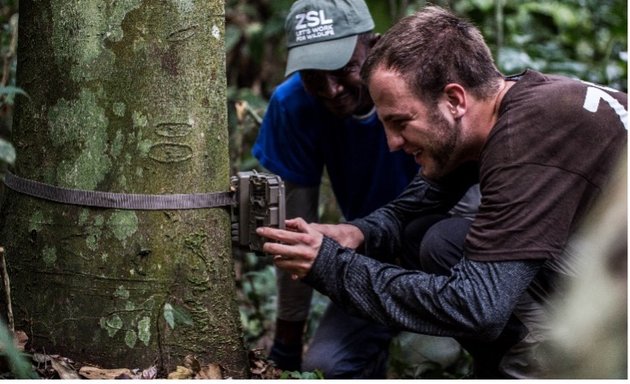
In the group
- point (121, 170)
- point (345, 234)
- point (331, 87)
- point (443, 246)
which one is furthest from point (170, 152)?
point (331, 87)

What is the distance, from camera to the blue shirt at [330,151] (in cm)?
365

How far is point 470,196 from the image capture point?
3.69 metres

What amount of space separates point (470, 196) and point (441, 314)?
1.34 m

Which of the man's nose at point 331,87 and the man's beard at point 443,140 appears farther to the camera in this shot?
the man's nose at point 331,87

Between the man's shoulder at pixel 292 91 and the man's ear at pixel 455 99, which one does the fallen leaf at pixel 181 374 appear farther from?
the man's shoulder at pixel 292 91

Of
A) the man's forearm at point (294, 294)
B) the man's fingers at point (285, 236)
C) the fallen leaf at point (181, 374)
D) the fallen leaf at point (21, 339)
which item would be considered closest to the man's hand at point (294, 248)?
the man's fingers at point (285, 236)

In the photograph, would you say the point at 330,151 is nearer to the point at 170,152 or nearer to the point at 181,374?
the point at 170,152

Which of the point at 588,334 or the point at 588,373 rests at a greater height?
the point at 588,334

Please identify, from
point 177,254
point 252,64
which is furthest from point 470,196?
point 252,64

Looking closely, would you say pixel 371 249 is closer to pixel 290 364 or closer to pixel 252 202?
pixel 252 202

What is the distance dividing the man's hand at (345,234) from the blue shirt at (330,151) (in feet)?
2.14

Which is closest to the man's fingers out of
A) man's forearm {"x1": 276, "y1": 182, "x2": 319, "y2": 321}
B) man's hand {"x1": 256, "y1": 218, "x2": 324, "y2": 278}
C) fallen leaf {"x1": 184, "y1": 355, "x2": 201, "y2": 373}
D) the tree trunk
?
man's hand {"x1": 256, "y1": 218, "x2": 324, "y2": 278}

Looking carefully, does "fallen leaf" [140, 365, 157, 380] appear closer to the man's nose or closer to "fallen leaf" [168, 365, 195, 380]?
"fallen leaf" [168, 365, 195, 380]

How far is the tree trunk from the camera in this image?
2.46 metres
